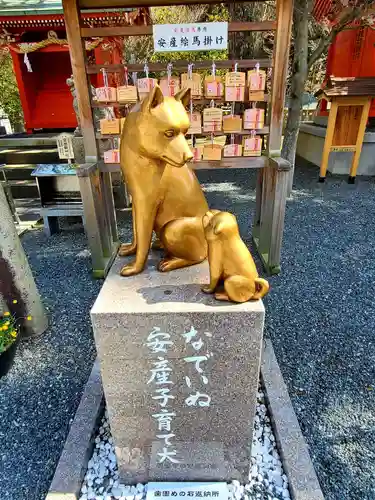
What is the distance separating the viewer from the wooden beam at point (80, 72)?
316 centimetres

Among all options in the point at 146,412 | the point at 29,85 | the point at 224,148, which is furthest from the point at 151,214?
the point at 29,85

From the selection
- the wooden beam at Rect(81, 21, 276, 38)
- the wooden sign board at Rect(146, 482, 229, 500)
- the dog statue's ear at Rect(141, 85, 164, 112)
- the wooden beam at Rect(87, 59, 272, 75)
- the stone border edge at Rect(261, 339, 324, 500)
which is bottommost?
the wooden sign board at Rect(146, 482, 229, 500)

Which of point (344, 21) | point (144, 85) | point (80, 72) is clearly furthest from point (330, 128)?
point (80, 72)

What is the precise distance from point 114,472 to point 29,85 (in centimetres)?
981

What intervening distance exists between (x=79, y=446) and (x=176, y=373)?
0.85 metres

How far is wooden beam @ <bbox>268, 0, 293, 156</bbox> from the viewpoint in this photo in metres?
3.14

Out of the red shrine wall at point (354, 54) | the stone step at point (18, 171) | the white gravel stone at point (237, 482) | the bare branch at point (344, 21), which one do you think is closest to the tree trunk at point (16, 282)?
the white gravel stone at point (237, 482)

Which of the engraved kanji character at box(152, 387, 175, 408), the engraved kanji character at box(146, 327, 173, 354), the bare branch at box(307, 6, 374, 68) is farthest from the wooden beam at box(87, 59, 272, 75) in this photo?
the bare branch at box(307, 6, 374, 68)

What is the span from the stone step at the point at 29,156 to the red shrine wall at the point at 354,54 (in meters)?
7.29

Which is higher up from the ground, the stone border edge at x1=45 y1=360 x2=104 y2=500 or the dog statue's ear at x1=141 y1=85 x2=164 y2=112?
the dog statue's ear at x1=141 y1=85 x2=164 y2=112

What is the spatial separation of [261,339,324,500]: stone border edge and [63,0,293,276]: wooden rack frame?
1.72 meters

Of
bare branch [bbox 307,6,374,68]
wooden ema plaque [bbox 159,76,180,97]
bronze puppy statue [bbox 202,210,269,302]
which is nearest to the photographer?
bronze puppy statue [bbox 202,210,269,302]

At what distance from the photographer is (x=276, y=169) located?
11.5 feet

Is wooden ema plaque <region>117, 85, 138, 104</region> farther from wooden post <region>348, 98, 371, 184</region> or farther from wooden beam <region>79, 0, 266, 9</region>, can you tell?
wooden post <region>348, 98, 371, 184</region>
